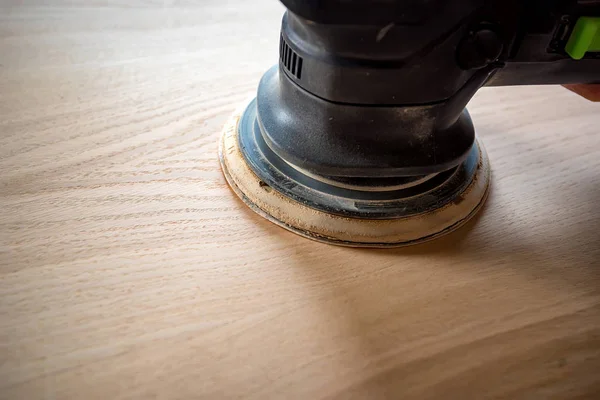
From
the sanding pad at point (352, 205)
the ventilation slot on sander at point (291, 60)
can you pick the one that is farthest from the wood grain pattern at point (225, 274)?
the ventilation slot on sander at point (291, 60)

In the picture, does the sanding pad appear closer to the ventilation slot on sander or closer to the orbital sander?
the orbital sander

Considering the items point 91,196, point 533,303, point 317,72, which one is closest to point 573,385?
point 533,303

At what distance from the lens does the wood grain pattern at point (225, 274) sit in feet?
1.27

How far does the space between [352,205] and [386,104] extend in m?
0.11

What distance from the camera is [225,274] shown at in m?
0.45

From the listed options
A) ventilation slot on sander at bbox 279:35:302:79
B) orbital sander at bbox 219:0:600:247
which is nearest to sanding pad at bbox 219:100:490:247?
orbital sander at bbox 219:0:600:247

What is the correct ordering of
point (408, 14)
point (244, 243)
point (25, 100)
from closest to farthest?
point (408, 14)
point (244, 243)
point (25, 100)

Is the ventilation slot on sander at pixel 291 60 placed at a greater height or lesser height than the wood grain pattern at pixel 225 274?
greater

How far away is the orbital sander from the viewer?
0.40 m

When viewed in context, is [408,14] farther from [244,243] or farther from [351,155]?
[244,243]

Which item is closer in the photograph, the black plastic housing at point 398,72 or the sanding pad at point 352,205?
the black plastic housing at point 398,72

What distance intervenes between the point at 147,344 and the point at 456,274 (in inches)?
11.8

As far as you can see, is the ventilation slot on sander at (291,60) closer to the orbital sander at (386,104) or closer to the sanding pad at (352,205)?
the orbital sander at (386,104)

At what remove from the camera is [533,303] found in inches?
17.8
